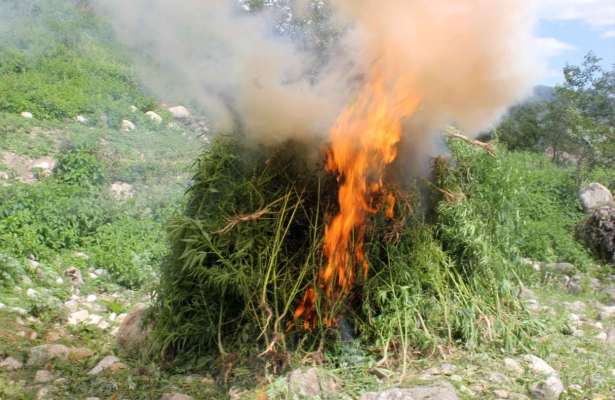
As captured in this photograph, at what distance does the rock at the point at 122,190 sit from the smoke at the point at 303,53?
11.9 feet

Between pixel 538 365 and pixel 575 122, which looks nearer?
pixel 538 365

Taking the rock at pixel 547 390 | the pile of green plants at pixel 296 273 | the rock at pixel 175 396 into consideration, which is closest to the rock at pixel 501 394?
the rock at pixel 547 390

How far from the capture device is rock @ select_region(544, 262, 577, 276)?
6.60 m

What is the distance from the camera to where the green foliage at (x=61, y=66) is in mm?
9312

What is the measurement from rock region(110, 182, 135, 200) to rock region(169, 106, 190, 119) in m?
3.13

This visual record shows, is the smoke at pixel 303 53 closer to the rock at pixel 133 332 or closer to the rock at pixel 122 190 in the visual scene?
the rock at pixel 133 332

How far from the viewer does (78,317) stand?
15.4 ft

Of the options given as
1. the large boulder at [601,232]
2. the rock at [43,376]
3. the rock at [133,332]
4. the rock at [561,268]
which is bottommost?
the rock at [43,376]

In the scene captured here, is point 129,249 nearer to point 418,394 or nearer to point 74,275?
point 74,275

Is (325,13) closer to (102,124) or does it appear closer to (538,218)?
(538,218)

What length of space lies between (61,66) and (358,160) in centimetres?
843

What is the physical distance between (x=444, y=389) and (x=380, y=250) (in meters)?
1.03

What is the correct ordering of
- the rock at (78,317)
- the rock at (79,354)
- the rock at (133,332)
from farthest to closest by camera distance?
1. the rock at (78,317)
2. the rock at (133,332)
3. the rock at (79,354)

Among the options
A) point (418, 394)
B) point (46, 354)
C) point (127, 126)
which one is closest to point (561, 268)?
point (418, 394)
